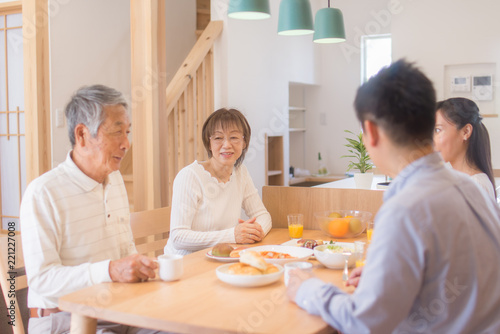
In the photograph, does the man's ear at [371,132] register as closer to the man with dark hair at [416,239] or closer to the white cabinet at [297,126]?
the man with dark hair at [416,239]

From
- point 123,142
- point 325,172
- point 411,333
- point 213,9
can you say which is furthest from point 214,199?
point 325,172

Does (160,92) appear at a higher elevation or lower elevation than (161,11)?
lower

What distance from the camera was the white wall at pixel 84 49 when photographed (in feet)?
13.9

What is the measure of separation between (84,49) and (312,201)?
282cm

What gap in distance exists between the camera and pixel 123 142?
73.5 inches

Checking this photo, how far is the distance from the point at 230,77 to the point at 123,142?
3251 mm

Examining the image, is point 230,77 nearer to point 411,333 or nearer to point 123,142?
point 123,142

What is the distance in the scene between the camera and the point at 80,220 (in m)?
1.79

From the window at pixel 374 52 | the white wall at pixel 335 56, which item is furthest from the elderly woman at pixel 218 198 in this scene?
the window at pixel 374 52

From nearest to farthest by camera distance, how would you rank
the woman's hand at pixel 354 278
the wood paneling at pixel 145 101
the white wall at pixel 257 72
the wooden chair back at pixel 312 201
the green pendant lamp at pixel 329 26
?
the woman's hand at pixel 354 278, the wooden chair back at pixel 312 201, the wood paneling at pixel 145 101, the green pendant lamp at pixel 329 26, the white wall at pixel 257 72

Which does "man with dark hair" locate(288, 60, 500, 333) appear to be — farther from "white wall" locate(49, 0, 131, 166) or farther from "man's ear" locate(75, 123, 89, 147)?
"white wall" locate(49, 0, 131, 166)

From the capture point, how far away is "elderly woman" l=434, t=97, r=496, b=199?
242 cm

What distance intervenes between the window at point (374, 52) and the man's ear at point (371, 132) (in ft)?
20.2

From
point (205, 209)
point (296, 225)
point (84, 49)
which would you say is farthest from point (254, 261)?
point (84, 49)
